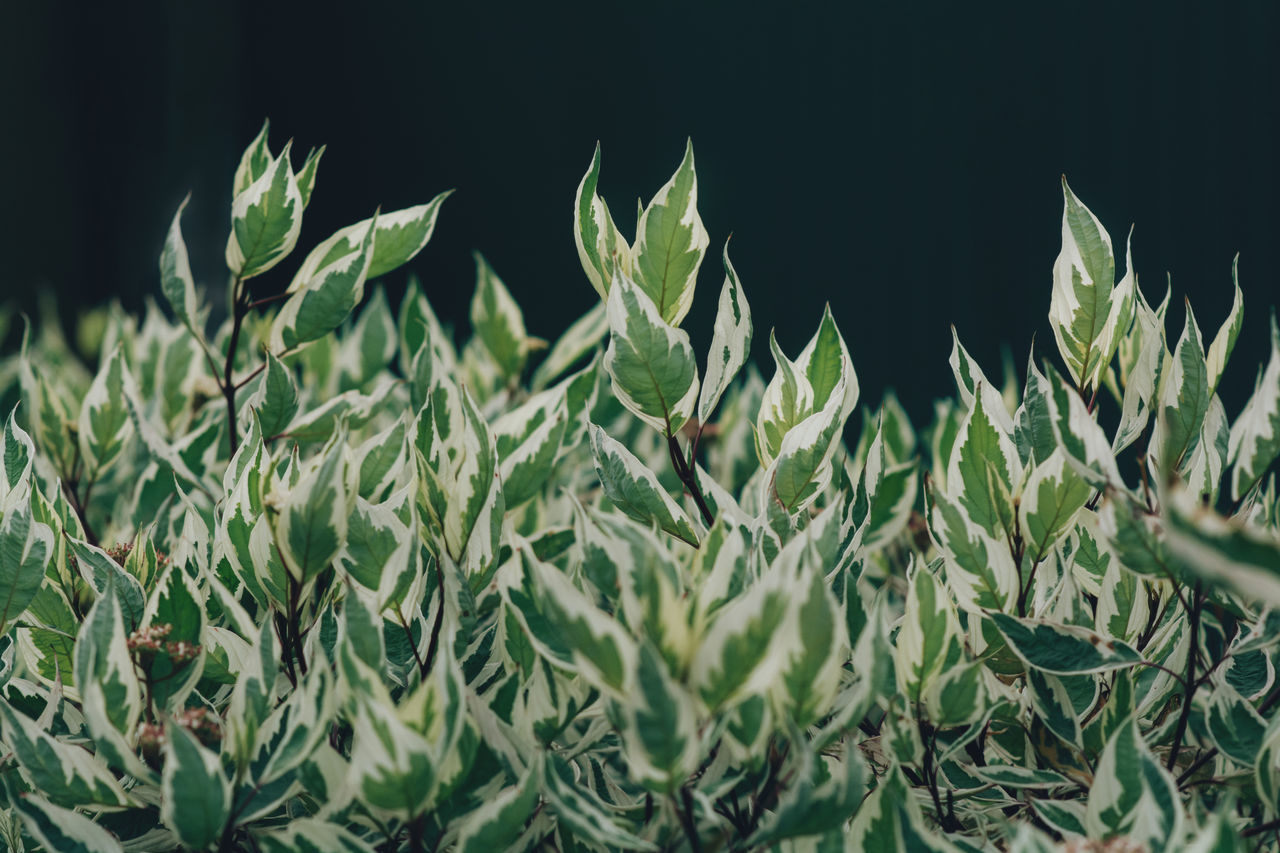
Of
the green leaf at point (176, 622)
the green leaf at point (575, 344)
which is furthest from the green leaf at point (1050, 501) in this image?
the green leaf at point (575, 344)

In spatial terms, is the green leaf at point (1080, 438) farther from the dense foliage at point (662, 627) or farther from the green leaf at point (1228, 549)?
the green leaf at point (1228, 549)

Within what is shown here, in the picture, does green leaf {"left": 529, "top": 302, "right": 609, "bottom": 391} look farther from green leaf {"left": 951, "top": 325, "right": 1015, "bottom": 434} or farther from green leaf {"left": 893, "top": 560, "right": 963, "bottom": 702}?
green leaf {"left": 893, "top": 560, "right": 963, "bottom": 702}

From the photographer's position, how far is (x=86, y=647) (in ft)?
1.61

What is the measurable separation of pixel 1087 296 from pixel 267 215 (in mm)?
556

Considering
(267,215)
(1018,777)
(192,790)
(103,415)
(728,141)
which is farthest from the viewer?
(728,141)

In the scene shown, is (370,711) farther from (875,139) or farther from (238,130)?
(238,130)

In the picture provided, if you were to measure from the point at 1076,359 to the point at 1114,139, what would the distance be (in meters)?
1.87

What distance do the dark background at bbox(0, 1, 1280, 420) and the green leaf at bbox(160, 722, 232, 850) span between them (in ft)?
3.47

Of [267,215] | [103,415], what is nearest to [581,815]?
[267,215]

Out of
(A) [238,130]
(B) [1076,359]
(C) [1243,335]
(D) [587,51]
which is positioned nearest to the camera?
(B) [1076,359]

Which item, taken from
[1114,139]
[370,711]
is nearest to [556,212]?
[1114,139]

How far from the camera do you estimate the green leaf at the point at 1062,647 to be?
527 millimetres

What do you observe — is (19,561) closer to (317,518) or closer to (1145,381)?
(317,518)

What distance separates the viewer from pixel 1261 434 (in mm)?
493
